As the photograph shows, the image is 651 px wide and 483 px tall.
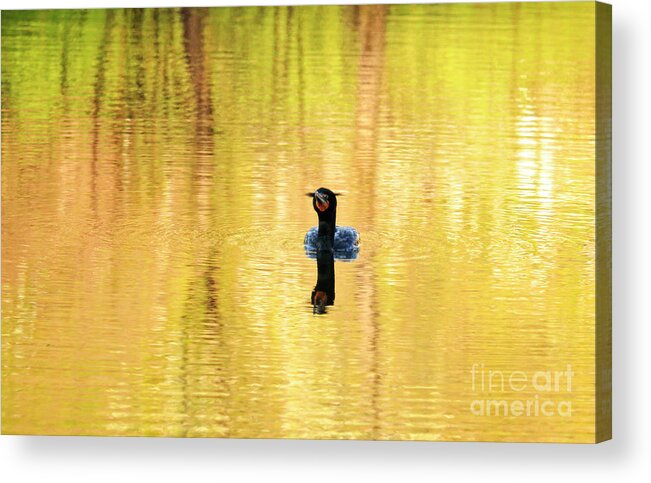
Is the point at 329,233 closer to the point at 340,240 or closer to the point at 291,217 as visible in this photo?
the point at 340,240

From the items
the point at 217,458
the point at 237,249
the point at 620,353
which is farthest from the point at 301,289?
the point at 620,353

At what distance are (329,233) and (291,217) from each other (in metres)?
0.20

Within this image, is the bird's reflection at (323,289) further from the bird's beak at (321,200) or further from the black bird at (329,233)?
the bird's beak at (321,200)

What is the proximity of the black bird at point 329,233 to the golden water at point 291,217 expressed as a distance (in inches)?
1.6

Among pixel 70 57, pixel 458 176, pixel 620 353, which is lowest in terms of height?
pixel 620 353

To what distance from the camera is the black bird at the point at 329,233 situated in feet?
24.0

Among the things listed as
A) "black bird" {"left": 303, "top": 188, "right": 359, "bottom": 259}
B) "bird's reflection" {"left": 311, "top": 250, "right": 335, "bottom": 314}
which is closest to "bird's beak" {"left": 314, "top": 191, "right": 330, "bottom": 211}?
"black bird" {"left": 303, "top": 188, "right": 359, "bottom": 259}

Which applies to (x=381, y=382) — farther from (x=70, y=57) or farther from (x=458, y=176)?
(x=70, y=57)

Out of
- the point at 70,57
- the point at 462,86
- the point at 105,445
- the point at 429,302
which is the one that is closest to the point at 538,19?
the point at 462,86

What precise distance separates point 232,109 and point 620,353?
1.95 metres

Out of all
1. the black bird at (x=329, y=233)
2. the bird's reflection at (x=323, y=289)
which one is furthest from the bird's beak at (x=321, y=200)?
the bird's reflection at (x=323, y=289)

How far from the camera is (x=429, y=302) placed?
729 centimetres

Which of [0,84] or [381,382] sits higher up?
[0,84]

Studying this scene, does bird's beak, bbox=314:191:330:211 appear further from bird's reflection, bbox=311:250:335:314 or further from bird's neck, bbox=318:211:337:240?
bird's reflection, bbox=311:250:335:314
